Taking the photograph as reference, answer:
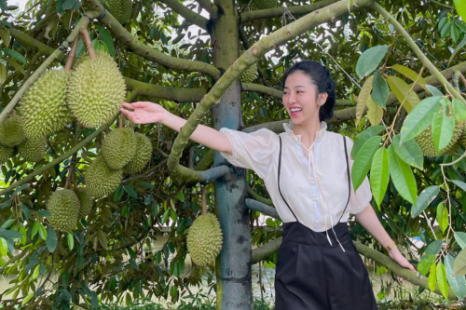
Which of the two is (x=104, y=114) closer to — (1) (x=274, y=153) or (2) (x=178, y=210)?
(1) (x=274, y=153)

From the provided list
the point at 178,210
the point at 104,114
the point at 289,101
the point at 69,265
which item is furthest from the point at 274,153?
the point at 69,265

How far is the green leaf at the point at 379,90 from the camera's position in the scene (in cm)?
82

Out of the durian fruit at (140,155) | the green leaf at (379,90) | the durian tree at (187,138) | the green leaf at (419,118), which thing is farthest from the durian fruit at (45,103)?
the green leaf at (419,118)

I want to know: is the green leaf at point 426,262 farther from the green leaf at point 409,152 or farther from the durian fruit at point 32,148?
the durian fruit at point 32,148

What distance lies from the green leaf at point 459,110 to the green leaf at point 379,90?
0.17m

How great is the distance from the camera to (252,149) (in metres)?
1.69

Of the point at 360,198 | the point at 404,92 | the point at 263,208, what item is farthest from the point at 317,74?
the point at 404,92

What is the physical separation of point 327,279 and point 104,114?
34.9 inches

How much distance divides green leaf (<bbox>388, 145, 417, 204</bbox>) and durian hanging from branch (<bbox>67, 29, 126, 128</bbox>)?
802 mm

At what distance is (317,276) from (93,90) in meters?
0.92

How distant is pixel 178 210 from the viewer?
2.51m

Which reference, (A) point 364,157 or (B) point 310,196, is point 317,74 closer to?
(B) point 310,196

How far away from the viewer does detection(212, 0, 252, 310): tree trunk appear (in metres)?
1.94

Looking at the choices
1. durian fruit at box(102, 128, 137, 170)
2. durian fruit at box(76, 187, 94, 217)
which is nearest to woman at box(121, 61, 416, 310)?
durian fruit at box(102, 128, 137, 170)
